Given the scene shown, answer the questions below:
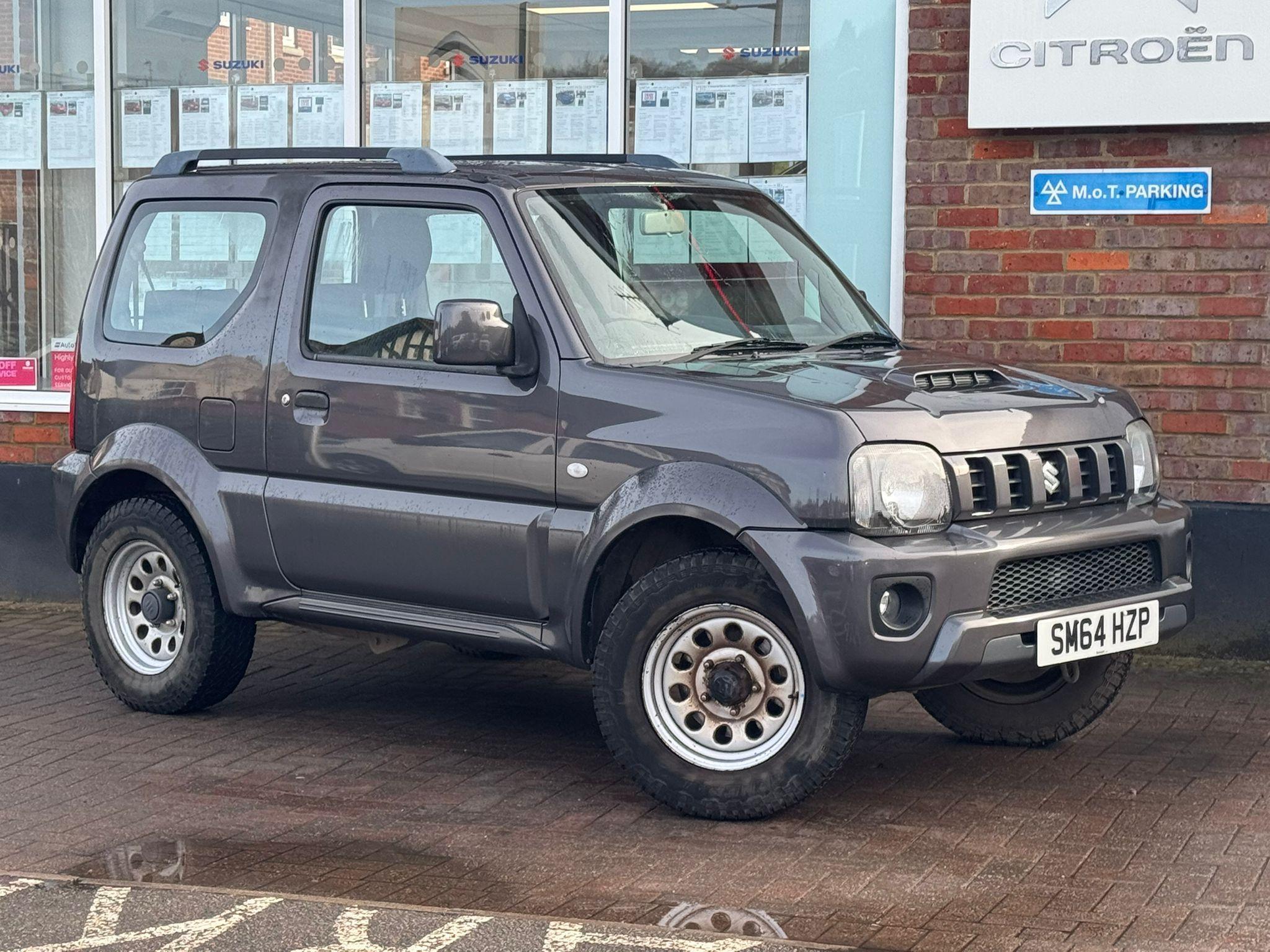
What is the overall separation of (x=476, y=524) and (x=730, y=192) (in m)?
1.69

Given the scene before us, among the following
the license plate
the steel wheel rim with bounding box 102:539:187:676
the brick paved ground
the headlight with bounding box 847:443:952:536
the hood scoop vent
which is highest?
the hood scoop vent

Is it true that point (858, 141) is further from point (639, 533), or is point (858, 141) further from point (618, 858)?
point (618, 858)

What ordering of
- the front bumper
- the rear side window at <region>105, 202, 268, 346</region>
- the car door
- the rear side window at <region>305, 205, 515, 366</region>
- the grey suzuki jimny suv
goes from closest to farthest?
the front bumper, the grey suzuki jimny suv, the car door, the rear side window at <region>305, 205, 515, 366</region>, the rear side window at <region>105, 202, 268, 346</region>

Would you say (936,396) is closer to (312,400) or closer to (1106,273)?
(312,400)

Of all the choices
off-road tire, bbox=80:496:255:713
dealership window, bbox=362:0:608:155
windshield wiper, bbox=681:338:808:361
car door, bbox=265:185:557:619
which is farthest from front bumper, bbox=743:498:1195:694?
dealership window, bbox=362:0:608:155

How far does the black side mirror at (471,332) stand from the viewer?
585 cm

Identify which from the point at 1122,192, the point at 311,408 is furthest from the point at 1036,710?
the point at 1122,192

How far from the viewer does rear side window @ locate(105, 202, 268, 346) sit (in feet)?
22.5

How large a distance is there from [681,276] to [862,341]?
27.5 inches

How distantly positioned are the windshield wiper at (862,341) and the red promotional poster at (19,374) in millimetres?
5405

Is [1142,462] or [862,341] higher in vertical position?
[862,341]

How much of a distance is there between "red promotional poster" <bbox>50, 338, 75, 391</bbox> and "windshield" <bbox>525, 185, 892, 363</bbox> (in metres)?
4.75

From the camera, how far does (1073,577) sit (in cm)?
572

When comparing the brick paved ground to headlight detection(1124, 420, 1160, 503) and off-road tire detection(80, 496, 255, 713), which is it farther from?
headlight detection(1124, 420, 1160, 503)
